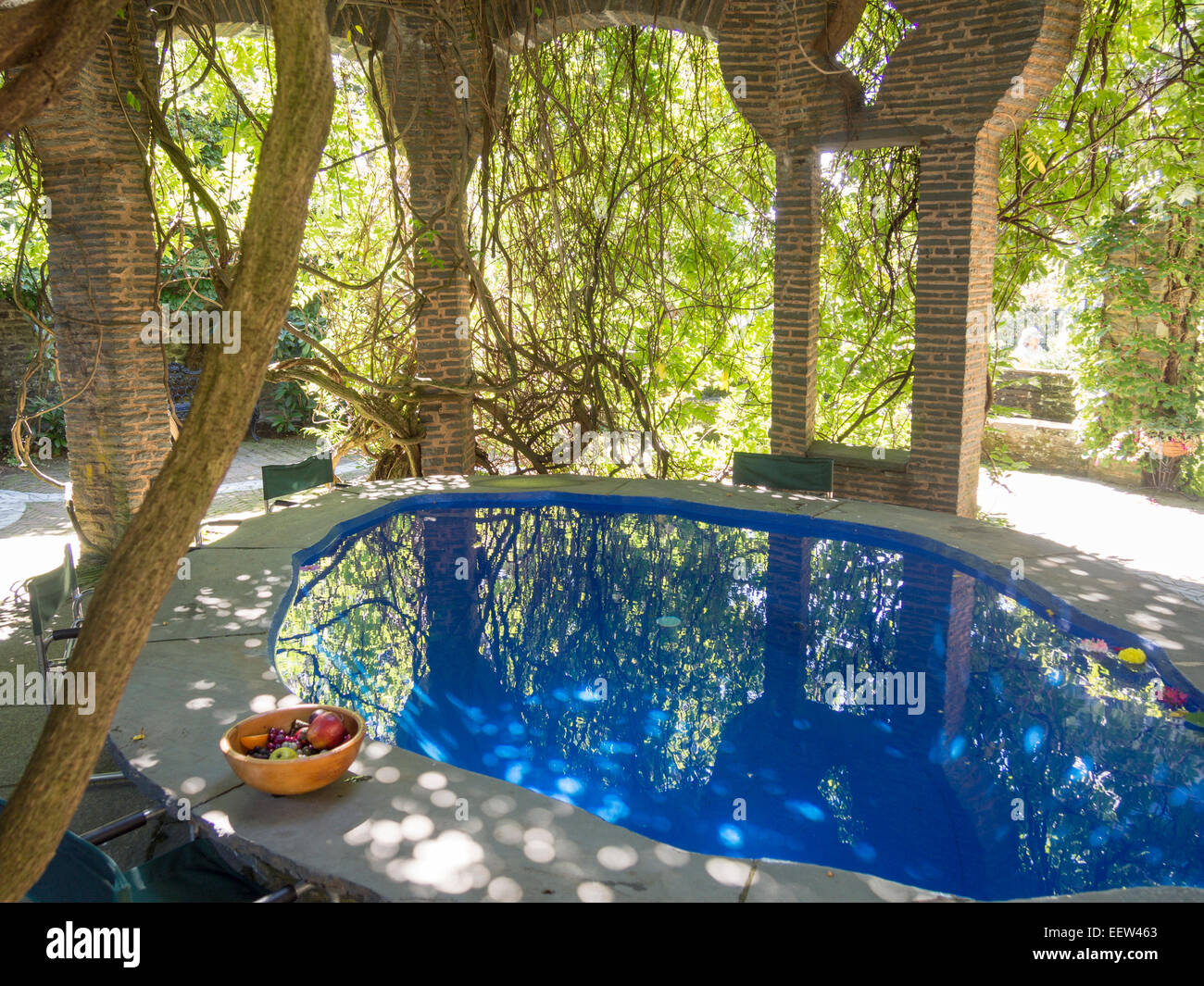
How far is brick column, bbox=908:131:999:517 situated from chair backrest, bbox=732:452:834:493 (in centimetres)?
76

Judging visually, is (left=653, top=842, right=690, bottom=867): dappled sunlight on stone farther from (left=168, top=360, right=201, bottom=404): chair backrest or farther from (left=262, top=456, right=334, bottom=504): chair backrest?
(left=168, top=360, right=201, bottom=404): chair backrest

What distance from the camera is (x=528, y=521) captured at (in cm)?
743

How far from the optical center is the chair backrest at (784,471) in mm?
7406

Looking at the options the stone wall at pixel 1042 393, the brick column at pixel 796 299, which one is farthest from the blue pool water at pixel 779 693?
the stone wall at pixel 1042 393

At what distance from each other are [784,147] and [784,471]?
8.92 feet

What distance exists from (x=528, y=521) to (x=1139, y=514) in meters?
7.98

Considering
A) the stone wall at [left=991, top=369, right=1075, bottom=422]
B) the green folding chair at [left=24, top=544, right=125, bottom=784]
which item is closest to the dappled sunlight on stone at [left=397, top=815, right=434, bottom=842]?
the green folding chair at [left=24, top=544, right=125, bottom=784]

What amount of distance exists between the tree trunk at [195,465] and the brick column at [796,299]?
21.2 ft

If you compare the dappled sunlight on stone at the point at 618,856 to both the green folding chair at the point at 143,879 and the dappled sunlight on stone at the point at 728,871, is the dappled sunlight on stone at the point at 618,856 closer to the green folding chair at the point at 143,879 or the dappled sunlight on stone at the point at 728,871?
the dappled sunlight on stone at the point at 728,871

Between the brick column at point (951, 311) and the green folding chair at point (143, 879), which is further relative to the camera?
the brick column at point (951, 311)

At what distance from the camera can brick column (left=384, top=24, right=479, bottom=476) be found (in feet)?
25.3

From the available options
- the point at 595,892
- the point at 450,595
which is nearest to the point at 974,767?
the point at 595,892
